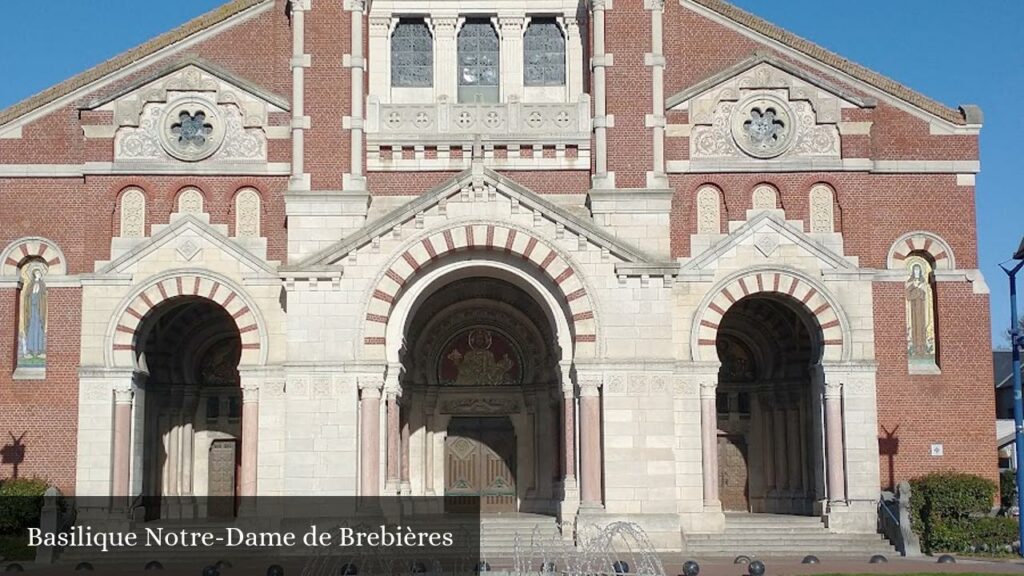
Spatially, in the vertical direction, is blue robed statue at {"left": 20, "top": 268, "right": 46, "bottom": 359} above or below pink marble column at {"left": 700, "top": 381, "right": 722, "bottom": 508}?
above

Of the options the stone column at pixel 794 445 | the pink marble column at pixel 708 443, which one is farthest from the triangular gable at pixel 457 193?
the stone column at pixel 794 445

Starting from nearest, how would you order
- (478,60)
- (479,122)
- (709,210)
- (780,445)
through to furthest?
(709,210) < (479,122) < (478,60) < (780,445)

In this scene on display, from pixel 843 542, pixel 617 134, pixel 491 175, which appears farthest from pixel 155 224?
pixel 843 542

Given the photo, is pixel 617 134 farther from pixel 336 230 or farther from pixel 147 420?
pixel 147 420

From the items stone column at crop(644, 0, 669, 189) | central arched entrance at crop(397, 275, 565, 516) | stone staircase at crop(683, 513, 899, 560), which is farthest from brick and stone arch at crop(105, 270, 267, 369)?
stone staircase at crop(683, 513, 899, 560)

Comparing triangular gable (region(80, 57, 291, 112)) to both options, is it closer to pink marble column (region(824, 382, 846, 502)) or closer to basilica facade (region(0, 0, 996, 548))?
basilica facade (region(0, 0, 996, 548))

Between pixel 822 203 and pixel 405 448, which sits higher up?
pixel 822 203

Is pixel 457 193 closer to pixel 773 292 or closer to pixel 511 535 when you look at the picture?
pixel 511 535

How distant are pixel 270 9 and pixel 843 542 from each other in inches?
695

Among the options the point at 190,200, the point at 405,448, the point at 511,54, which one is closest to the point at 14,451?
the point at 190,200

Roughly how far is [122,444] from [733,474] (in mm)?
14523

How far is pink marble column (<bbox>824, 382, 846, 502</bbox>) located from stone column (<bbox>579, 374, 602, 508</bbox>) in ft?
17.2

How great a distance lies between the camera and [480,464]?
32469 millimetres

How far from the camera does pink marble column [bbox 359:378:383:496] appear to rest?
89.5 ft
